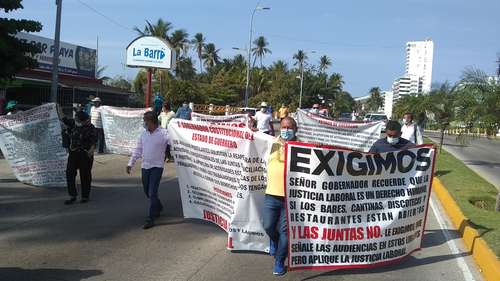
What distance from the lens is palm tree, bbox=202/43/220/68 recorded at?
101375mm

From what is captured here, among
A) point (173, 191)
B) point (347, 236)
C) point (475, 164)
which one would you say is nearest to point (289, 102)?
point (475, 164)

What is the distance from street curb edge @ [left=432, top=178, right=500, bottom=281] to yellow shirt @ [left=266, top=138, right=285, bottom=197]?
251cm

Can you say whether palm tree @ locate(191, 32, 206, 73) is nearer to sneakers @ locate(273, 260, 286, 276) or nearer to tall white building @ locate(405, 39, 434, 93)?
Result: tall white building @ locate(405, 39, 434, 93)

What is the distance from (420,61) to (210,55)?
35.3m

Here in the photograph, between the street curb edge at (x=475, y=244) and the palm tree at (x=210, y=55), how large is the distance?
92.1m

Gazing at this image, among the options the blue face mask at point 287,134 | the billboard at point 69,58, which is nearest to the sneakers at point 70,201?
the blue face mask at point 287,134

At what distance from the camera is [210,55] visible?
101375 millimetres

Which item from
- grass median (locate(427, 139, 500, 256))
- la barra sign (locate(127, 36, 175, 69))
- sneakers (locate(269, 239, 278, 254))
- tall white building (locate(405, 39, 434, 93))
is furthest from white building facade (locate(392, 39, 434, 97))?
sneakers (locate(269, 239, 278, 254))

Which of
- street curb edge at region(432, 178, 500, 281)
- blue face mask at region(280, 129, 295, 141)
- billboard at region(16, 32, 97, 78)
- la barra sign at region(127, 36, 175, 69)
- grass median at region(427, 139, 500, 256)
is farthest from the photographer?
billboard at region(16, 32, 97, 78)

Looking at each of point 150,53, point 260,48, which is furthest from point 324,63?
point 150,53

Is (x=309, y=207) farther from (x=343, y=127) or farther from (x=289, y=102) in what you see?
(x=289, y=102)

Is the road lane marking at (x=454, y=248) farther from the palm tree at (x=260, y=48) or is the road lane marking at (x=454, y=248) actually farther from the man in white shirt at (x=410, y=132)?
the palm tree at (x=260, y=48)

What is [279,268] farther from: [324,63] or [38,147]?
[324,63]

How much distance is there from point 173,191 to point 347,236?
560cm
